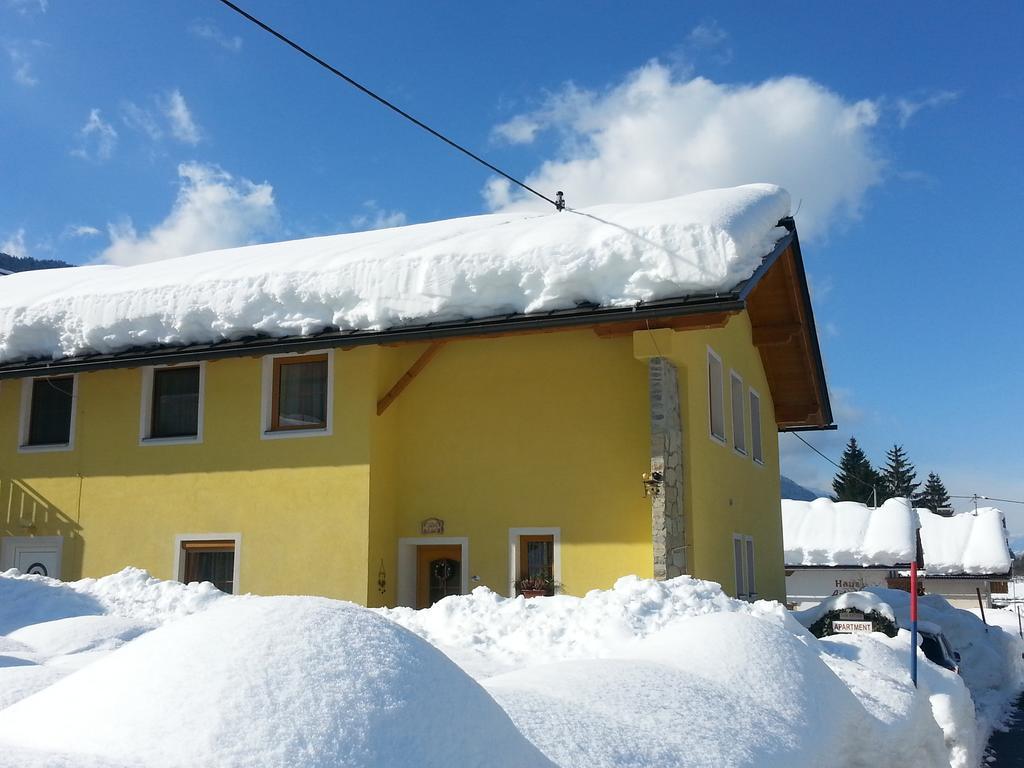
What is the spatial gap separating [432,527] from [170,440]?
4.27 metres

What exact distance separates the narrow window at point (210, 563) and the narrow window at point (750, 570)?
840cm

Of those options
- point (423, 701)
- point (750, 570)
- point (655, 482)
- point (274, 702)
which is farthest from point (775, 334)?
point (274, 702)

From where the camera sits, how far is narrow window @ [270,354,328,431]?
14.8m

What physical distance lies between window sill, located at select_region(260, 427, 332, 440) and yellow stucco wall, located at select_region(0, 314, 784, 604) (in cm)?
9

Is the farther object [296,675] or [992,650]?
[992,650]

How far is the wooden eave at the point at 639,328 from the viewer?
39.6 feet

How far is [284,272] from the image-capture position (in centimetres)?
1439

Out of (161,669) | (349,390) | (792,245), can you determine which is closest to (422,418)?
(349,390)

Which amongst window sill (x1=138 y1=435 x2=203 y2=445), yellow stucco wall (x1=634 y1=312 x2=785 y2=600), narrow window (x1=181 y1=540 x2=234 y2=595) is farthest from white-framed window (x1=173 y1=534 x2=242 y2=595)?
yellow stucco wall (x1=634 y1=312 x2=785 y2=600)

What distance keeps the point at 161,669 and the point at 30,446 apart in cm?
1499

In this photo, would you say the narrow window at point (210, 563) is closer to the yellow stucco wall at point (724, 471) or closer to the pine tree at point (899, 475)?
the yellow stucco wall at point (724, 471)

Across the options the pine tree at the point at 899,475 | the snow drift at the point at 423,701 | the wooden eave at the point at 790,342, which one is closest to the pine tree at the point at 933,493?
the pine tree at the point at 899,475

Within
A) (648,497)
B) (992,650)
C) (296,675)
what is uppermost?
(648,497)

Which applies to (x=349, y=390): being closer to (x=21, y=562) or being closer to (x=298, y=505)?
(x=298, y=505)
